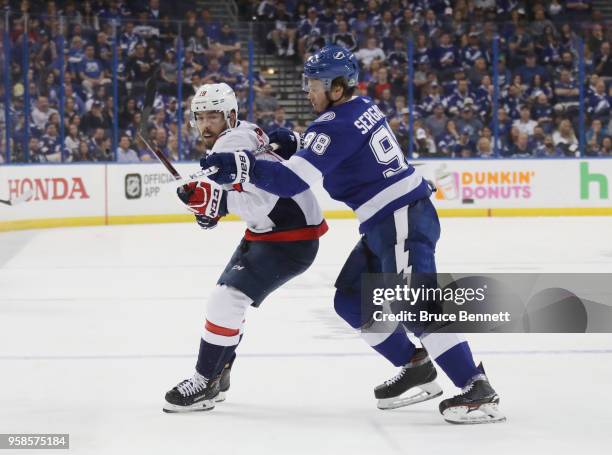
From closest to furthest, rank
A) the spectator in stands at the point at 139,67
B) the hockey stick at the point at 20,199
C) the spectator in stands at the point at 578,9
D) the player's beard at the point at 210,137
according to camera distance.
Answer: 1. the player's beard at the point at 210,137
2. the hockey stick at the point at 20,199
3. the spectator in stands at the point at 139,67
4. the spectator in stands at the point at 578,9

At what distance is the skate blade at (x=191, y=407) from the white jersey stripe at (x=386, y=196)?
86 centimetres

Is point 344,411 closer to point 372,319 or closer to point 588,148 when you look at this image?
point 372,319

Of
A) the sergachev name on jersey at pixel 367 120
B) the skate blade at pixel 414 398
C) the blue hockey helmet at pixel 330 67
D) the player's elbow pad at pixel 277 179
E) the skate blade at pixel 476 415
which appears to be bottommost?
the skate blade at pixel 414 398

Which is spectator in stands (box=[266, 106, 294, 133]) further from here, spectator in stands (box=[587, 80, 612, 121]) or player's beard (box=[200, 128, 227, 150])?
player's beard (box=[200, 128, 227, 150])

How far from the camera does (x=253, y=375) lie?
470cm

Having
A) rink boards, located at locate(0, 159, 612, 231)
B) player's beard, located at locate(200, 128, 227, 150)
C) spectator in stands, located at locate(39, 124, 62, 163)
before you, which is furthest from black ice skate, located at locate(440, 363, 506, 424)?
spectator in stands, located at locate(39, 124, 62, 163)

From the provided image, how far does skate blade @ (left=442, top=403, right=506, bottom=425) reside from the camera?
12.4ft

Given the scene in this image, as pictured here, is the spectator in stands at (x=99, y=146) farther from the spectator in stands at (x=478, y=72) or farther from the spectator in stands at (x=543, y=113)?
the spectator in stands at (x=543, y=113)

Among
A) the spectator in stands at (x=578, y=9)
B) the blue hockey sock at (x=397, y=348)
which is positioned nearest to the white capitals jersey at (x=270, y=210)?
the blue hockey sock at (x=397, y=348)

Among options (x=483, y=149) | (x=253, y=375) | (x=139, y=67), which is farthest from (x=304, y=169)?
(x=483, y=149)

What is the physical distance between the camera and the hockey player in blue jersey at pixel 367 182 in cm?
371

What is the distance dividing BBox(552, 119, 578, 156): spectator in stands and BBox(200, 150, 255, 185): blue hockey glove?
10458 millimetres

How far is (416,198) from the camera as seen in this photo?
3902 mm

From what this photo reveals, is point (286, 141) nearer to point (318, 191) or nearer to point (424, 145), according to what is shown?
point (318, 191)
